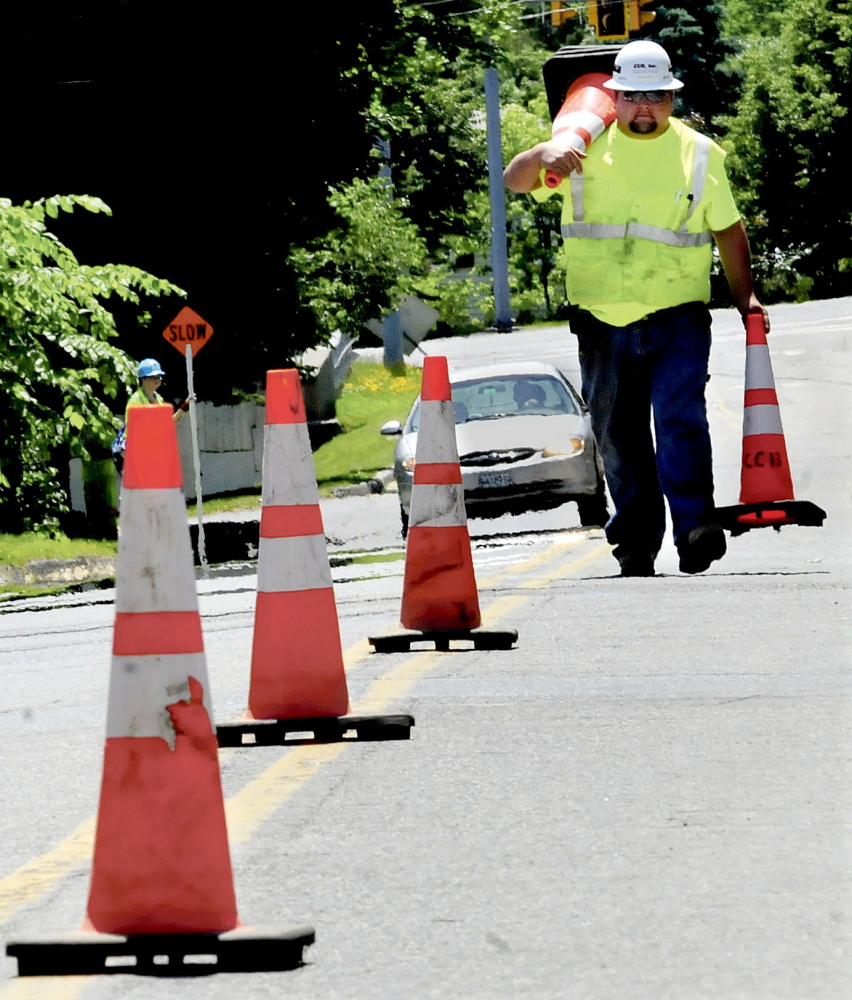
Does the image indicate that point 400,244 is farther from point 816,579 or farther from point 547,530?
point 816,579

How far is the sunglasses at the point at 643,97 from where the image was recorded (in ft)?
31.2

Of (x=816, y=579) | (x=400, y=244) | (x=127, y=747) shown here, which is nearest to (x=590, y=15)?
(x=400, y=244)

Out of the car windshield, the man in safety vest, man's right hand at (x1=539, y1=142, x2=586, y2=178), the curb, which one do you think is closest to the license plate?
the car windshield

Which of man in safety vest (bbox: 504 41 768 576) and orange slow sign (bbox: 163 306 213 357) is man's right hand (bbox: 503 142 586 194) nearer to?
man in safety vest (bbox: 504 41 768 576)

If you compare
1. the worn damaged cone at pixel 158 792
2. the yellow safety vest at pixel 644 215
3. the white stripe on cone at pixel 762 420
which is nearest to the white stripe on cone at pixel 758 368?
the white stripe on cone at pixel 762 420

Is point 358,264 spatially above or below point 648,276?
above

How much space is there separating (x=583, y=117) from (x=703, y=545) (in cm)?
201

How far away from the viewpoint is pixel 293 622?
6.79 m

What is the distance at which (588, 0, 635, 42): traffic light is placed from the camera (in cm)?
2650

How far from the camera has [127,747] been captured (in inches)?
181

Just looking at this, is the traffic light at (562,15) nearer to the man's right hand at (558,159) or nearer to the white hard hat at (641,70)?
the white hard hat at (641,70)

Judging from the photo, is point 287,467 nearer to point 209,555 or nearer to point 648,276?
point 648,276

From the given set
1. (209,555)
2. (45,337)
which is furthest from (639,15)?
(45,337)

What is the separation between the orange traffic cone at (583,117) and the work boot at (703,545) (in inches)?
69.0
